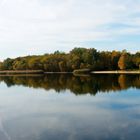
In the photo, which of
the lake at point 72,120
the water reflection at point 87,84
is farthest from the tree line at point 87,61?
the lake at point 72,120

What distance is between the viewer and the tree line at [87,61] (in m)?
88.0

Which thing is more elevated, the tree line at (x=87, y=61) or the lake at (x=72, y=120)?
the tree line at (x=87, y=61)

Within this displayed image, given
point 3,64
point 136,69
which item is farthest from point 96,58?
point 3,64

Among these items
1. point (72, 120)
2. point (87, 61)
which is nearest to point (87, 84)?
point (72, 120)

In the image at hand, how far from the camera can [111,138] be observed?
1425cm

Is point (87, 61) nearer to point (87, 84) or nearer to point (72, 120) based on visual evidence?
point (87, 84)

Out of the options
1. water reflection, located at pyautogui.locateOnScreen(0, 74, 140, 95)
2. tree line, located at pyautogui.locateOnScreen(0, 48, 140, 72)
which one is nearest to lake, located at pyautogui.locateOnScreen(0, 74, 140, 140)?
water reflection, located at pyautogui.locateOnScreen(0, 74, 140, 95)

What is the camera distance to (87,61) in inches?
3711

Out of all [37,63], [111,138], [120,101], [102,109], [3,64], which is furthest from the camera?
[3,64]

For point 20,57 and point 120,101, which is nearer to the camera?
point 120,101

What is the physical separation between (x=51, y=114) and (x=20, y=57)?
10007 cm

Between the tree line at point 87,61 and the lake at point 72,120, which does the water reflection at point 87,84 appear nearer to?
the lake at point 72,120

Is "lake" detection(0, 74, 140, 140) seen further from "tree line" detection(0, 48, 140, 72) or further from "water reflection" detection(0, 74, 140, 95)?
"tree line" detection(0, 48, 140, 72)

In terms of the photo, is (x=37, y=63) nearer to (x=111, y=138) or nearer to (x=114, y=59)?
(x=114, y=59)
